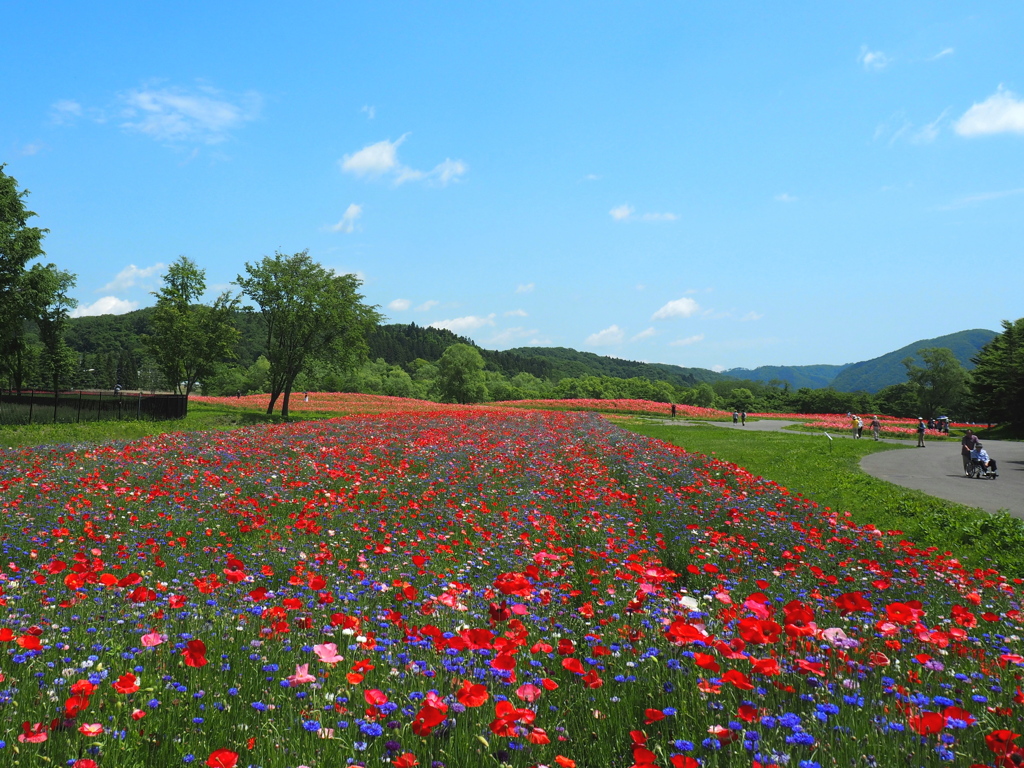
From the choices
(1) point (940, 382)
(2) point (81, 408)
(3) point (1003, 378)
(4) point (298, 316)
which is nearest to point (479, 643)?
(2) point (81, 408)

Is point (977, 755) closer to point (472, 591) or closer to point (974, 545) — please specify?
point (472, 591)

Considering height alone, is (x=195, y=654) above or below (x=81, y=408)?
above

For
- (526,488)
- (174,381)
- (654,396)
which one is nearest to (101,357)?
(174,381)

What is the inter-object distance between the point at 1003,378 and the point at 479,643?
60.3 meters

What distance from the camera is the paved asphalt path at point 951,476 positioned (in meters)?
14.1

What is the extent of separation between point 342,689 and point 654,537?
599 centimetres

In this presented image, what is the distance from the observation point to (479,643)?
290 centimetres

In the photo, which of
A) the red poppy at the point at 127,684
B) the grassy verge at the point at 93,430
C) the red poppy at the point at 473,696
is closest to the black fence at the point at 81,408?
the grassy verge at the point at 93,430

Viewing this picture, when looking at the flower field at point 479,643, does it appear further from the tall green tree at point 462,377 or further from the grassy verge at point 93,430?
the tall green tree at point 462,377

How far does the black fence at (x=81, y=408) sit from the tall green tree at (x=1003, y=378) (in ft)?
202

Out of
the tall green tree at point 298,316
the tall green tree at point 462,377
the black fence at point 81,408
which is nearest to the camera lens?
the black fence at point 81,408

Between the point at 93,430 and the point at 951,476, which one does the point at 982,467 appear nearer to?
the point at 951,476

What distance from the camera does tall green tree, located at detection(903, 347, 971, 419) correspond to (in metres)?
95.9

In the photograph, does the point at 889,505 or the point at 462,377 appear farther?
the point at 462,377
